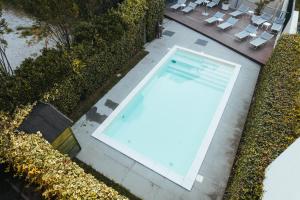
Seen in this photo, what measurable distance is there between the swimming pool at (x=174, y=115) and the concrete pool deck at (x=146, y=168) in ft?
0.96

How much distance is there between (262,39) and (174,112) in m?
9.38

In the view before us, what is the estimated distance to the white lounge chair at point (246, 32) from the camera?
1694 centimetres

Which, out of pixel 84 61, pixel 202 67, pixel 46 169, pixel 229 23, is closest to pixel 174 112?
pixel 202 67

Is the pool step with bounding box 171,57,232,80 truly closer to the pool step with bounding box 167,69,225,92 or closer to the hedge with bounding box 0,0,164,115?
the pool step with bounding box 167,69,225,92

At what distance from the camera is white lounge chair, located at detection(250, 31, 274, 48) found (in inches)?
637

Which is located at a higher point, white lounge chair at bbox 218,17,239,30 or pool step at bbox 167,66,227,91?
white lounge chair at bbox 218,17,239,30

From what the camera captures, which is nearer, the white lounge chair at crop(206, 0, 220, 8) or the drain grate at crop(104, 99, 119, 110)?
the drain grate at crop(104, 99, 119, 110)

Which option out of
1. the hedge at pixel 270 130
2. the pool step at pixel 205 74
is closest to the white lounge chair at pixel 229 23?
the pool step at pixel 205 74

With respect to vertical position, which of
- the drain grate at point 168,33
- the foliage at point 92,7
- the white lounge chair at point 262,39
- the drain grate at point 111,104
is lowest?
the drain grate at point 111,104

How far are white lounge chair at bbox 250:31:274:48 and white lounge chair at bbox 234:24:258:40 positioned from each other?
28.6 inches

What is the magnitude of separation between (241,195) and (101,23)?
10712 mm

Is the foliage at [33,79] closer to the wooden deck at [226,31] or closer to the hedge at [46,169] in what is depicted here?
the hedge at [46,169]

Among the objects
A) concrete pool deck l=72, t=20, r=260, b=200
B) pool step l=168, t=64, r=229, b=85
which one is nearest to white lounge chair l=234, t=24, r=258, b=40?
A: concrete pool deck l=72, t=20, r=260, b=200

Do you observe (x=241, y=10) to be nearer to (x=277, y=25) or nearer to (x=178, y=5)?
(x=277, y=25)
